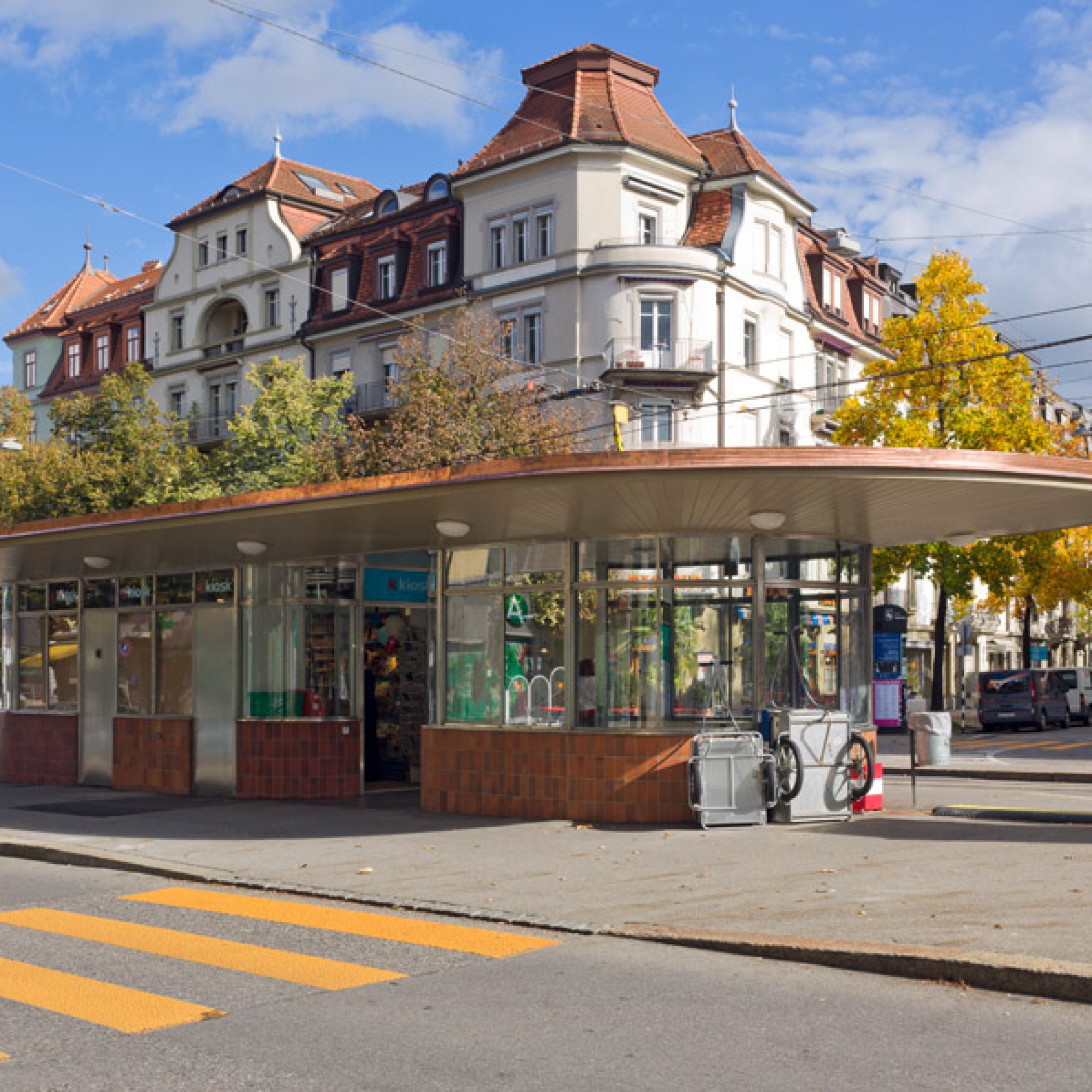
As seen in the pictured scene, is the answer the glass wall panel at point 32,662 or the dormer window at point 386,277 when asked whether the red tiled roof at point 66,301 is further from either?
the glass wall panel at point 32,662

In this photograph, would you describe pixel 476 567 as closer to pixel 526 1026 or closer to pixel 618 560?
pixel 618 560

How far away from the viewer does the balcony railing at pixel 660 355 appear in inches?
1606

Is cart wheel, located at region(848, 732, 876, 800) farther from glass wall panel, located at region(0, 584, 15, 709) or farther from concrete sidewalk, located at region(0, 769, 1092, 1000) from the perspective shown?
glass wall panel, located at region(0, 584, 15, 709)

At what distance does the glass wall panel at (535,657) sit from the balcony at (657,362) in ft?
85.3

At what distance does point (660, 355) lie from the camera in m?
41.2

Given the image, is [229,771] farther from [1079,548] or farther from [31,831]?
[1079,548]

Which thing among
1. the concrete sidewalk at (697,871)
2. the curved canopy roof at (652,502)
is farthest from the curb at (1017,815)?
the curved canopy roof at (652,502)

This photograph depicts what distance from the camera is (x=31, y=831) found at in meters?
15.0

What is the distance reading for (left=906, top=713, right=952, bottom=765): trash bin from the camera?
64.5 feet

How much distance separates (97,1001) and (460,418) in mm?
28221

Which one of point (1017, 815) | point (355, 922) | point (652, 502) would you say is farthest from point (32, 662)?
point (1017, 815)

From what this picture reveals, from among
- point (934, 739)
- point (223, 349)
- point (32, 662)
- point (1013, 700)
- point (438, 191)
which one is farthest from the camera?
point (223, 349)

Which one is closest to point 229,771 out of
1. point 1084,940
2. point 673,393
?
point 1084,940

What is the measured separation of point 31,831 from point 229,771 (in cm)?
360
